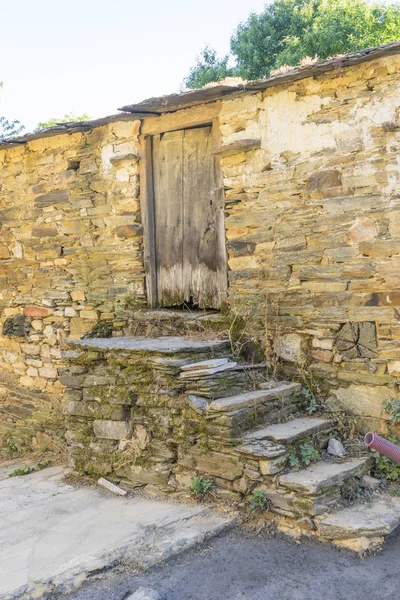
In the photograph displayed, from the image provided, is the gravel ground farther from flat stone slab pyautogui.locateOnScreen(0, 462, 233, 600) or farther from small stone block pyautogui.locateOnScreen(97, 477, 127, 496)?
small stone block pyautogui.locateOnScreen(97, 477, 127, 496)

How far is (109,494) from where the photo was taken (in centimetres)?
416

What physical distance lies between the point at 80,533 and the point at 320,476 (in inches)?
62.2

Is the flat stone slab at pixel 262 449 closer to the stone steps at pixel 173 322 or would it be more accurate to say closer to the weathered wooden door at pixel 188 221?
the stone steps at pixel 173 322

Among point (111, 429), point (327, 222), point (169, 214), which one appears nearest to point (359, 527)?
point (111, 429)

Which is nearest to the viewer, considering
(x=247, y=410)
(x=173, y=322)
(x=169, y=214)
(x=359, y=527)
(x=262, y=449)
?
(x=359, y=527)

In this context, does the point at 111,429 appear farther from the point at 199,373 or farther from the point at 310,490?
the point at 310,490

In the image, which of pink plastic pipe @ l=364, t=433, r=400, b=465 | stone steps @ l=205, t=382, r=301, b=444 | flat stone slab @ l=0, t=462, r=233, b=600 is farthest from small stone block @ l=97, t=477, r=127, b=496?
pink plastic pipe @ l=364, t=433, r=400, b=465

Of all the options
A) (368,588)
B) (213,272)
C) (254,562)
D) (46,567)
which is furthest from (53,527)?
(213,272)

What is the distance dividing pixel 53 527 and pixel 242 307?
7.77 ft

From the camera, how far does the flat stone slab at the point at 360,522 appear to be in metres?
3.17

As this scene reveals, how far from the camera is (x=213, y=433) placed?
3.75 meters

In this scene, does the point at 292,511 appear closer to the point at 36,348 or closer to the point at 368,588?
the point at 368,588

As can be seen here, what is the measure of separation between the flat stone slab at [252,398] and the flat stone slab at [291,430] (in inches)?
8.0

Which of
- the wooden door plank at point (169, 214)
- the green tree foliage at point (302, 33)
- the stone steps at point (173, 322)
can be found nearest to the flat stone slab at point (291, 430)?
the stone steps at point (173, 322)
